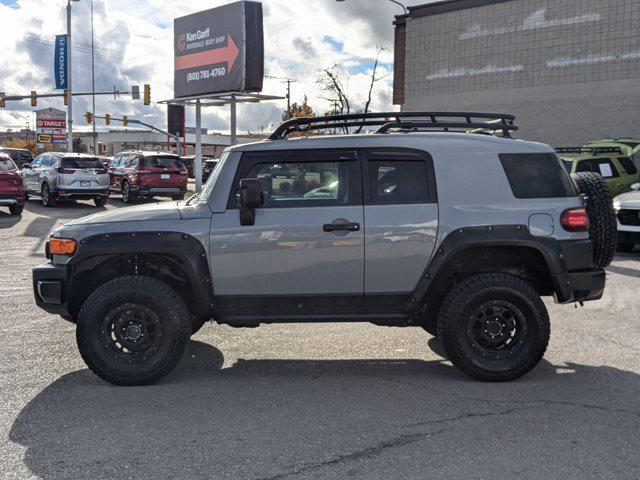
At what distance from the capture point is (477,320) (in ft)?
16.0

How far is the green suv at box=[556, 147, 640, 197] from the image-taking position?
13.3m

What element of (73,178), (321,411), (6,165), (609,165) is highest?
(6,165)

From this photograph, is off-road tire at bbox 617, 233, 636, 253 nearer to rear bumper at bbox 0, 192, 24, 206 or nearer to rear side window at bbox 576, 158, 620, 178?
rear side window at bbox 576, 158, 620, 178

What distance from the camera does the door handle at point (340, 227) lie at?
4746mm

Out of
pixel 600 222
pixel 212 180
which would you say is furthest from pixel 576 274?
pixel 212 180

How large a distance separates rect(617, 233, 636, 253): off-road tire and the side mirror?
864 cm

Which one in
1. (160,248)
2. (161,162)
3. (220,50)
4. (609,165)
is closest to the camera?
(160,248)

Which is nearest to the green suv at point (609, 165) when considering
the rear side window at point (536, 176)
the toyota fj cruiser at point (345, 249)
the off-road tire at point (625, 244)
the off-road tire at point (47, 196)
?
the off-road tire at point (625, 244)

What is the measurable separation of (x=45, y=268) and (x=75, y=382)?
93cm

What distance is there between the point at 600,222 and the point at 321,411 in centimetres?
281

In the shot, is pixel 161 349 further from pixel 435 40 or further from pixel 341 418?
pixel 435 40

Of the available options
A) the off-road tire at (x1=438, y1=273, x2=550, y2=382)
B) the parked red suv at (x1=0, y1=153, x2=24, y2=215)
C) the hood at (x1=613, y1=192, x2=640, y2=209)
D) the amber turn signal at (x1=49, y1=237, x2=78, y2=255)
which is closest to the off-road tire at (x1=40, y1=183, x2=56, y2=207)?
the parked red suv at (x1=0, y1=153, x2=24, y2=215)

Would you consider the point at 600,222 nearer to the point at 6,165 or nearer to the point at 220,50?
the point at 6,165

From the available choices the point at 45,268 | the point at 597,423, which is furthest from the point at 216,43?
the point at 597,423
